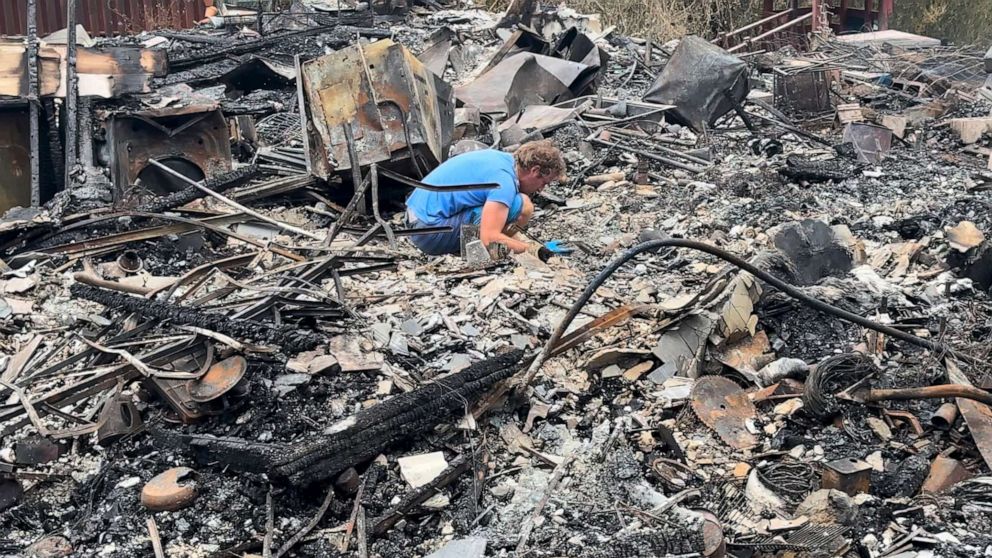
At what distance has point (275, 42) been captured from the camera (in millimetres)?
10820

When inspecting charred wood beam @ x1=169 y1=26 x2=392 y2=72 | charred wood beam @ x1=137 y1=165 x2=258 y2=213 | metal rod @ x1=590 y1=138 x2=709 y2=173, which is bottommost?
metal rod @ x1=590 y1=138 x2=709 y2=173

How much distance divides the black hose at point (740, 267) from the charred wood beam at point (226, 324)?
99 centimetres

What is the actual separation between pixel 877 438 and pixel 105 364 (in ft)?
11.1

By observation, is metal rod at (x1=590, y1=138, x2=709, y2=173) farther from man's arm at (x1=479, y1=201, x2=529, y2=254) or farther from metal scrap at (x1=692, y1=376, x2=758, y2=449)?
metal scrap at (x1=692, y1=376, x2=758, y2=449)

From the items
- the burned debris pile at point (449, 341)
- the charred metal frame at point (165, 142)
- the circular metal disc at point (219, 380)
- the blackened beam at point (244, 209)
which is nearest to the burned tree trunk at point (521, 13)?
the burned debris pile at point (449, 341)

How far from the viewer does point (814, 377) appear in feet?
12.3

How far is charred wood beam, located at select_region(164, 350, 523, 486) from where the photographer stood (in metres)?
3.21

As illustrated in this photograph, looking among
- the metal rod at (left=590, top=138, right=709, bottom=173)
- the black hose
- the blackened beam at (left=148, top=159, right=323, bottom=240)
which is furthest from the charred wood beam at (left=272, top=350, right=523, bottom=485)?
the metal rod at (left=590, top=138, right=709, bottom=173)

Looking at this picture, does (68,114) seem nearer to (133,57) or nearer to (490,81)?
(133,57)

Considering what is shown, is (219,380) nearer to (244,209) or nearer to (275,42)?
(244,209)

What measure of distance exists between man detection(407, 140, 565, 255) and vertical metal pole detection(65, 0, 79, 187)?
2.58m

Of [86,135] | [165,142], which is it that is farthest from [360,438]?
[86,135]

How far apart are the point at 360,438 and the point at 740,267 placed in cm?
188

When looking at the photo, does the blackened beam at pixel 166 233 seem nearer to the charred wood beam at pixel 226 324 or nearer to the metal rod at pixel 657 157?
the charred wood beam at pixel 226 324
